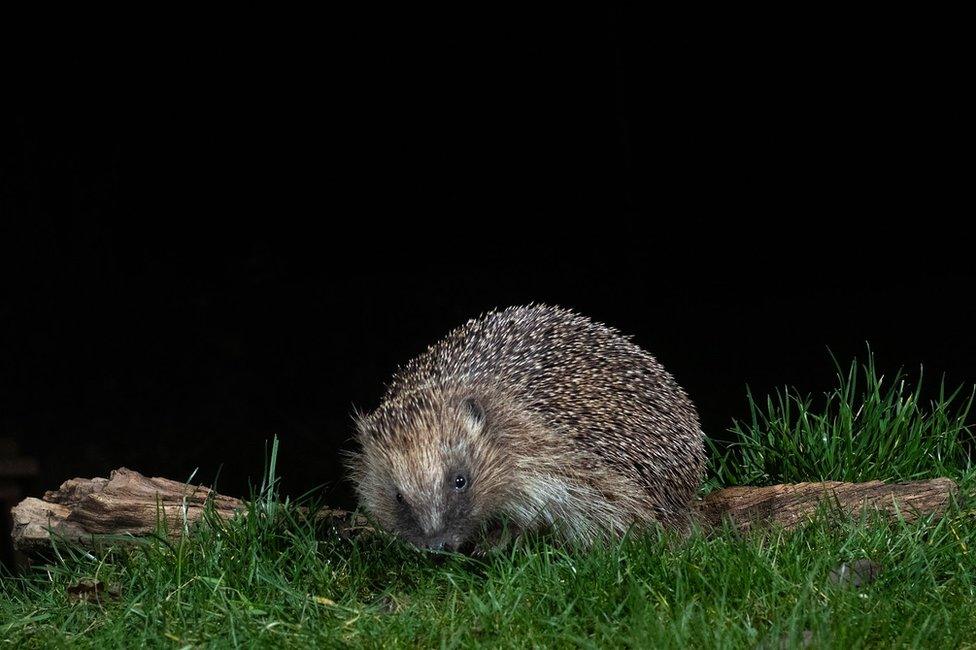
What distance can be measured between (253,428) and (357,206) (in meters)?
2.02

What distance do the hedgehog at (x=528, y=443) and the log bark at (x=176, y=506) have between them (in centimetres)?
36

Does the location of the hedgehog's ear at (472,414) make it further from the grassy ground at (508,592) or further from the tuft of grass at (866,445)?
the tuft of grass at (866,445)

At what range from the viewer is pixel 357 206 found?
30.1 ft

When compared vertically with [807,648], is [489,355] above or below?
above

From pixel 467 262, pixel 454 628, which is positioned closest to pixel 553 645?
pixel 454 628

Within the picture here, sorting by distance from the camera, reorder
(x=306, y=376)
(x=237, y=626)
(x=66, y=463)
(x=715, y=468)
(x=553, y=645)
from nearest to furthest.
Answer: (x=553, y=645), (x=237, y=626), (x=715, y=468), (x=66, y=463), (x=306, y=376)

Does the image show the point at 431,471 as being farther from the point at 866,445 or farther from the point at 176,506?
the point at 866,445

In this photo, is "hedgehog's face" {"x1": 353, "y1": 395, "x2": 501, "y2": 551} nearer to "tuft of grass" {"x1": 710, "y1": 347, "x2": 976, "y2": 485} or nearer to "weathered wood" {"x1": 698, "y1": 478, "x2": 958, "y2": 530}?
"weathered wood" {"x1": 698, "y1": 478, "x2": 958, "y2": 530}

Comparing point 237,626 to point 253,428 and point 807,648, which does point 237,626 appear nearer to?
point 807,648

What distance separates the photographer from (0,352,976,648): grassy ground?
4.02 meters

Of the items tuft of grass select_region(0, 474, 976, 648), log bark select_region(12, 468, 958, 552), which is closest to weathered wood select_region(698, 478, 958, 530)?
log bark select_region(12, 468, 958, 552)

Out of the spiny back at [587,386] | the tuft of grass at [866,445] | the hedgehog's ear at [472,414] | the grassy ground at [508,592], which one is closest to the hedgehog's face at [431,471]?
the hedgehog's ear at [472,414]

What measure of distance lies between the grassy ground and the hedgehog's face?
0.14 m

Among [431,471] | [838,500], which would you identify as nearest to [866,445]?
[838,500]
